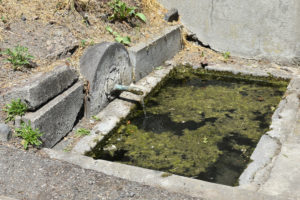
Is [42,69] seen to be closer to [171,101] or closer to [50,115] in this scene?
[50,115]

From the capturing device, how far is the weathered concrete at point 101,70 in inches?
179

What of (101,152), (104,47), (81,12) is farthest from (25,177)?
(81,12)

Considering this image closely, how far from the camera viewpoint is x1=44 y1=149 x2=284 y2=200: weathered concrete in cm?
305

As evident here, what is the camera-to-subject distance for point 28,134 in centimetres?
362

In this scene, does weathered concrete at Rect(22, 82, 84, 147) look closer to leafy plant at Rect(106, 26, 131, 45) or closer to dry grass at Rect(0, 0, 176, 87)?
dry grass at Rect(0, 0, 176, 87)

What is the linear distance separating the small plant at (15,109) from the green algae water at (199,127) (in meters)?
0.86

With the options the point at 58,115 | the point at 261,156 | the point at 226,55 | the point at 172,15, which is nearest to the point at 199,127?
the point at 261,156

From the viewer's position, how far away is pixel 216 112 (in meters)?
5.07

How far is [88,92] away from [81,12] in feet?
5.84

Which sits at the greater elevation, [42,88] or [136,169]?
[42,88]

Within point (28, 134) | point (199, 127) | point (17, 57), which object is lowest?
point (199, 127)

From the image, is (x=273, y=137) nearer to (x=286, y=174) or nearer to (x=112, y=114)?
(x=286, y=174)

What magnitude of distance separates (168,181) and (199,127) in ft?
5.18

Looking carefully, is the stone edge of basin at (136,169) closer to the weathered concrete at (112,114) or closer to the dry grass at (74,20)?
the weathered concrete at (112,114)
